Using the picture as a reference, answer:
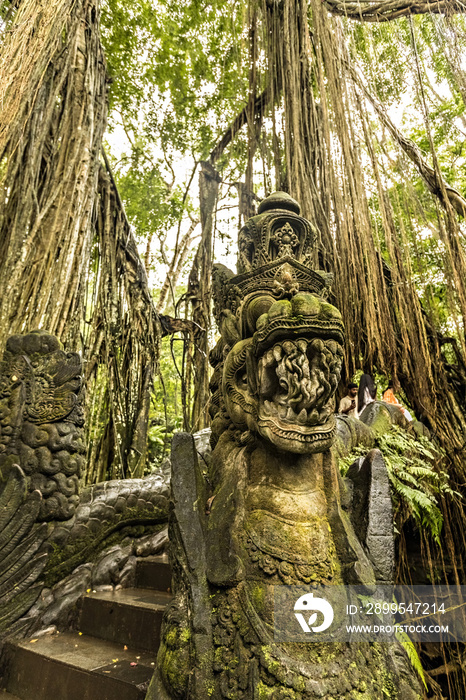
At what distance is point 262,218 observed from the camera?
2203 millimetres

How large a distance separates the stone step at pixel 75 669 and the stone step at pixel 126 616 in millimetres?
50

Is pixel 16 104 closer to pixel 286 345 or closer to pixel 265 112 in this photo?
pixel 286 345

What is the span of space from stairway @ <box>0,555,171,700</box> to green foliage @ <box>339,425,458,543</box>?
137cm

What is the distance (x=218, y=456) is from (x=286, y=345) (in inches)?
25.8

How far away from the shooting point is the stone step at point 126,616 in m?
2.08

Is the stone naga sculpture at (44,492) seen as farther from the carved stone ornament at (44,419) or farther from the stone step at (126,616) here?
the stone step at (126,616)

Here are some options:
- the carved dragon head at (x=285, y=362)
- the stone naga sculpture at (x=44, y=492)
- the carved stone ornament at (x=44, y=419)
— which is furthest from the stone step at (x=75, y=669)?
the carved dragon head at (x=285, y=362)

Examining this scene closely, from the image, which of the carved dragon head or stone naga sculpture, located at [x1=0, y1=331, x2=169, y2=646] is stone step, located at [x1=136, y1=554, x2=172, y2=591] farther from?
the carved dragon head

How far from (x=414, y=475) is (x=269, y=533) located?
4.98 ft

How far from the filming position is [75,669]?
1.83 m

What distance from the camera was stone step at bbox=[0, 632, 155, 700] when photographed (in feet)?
5.57

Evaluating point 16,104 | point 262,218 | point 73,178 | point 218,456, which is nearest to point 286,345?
point 218,456

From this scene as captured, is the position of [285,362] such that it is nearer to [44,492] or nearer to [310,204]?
[44,492]

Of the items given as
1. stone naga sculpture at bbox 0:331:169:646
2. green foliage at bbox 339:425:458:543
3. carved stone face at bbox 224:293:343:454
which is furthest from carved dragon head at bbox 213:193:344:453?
stone naga sculpture at bbox 0:331:169:646
